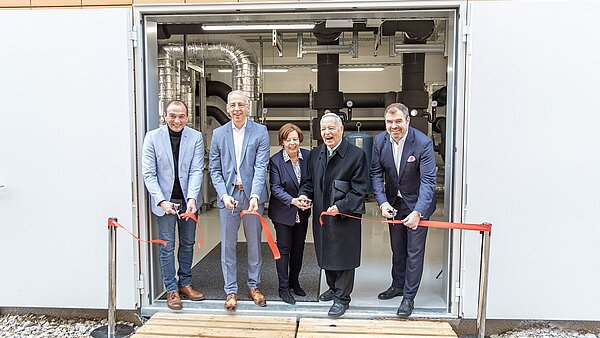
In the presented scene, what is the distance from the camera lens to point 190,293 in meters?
3.31

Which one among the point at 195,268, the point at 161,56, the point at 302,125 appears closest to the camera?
the point at 195,268

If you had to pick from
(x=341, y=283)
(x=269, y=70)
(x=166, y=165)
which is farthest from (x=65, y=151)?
(x=269, y=70)

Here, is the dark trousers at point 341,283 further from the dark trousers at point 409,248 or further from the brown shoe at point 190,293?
the brown shoe at point 190,293

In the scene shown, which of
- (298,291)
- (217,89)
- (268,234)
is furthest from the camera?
(217,89)

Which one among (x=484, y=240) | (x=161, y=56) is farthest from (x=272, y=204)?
(x=161, y=56)

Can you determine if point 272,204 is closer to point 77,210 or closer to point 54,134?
point 77,210

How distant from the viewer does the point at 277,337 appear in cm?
270

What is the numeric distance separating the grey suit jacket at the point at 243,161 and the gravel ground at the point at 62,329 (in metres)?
1.27

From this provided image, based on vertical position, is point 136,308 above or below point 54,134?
below

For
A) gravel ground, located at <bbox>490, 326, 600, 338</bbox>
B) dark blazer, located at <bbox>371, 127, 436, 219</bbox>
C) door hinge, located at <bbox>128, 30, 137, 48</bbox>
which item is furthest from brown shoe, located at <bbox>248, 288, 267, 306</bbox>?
door hinge, located at <bbox>128, 30, 137, 48</bbox>

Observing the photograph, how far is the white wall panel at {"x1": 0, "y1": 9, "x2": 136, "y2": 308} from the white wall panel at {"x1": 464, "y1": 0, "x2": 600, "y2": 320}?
236 cm

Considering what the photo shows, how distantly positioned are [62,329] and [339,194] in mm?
2207

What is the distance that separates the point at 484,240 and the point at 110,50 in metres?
2.74

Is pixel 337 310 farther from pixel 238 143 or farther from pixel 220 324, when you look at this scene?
pixel 238 143
